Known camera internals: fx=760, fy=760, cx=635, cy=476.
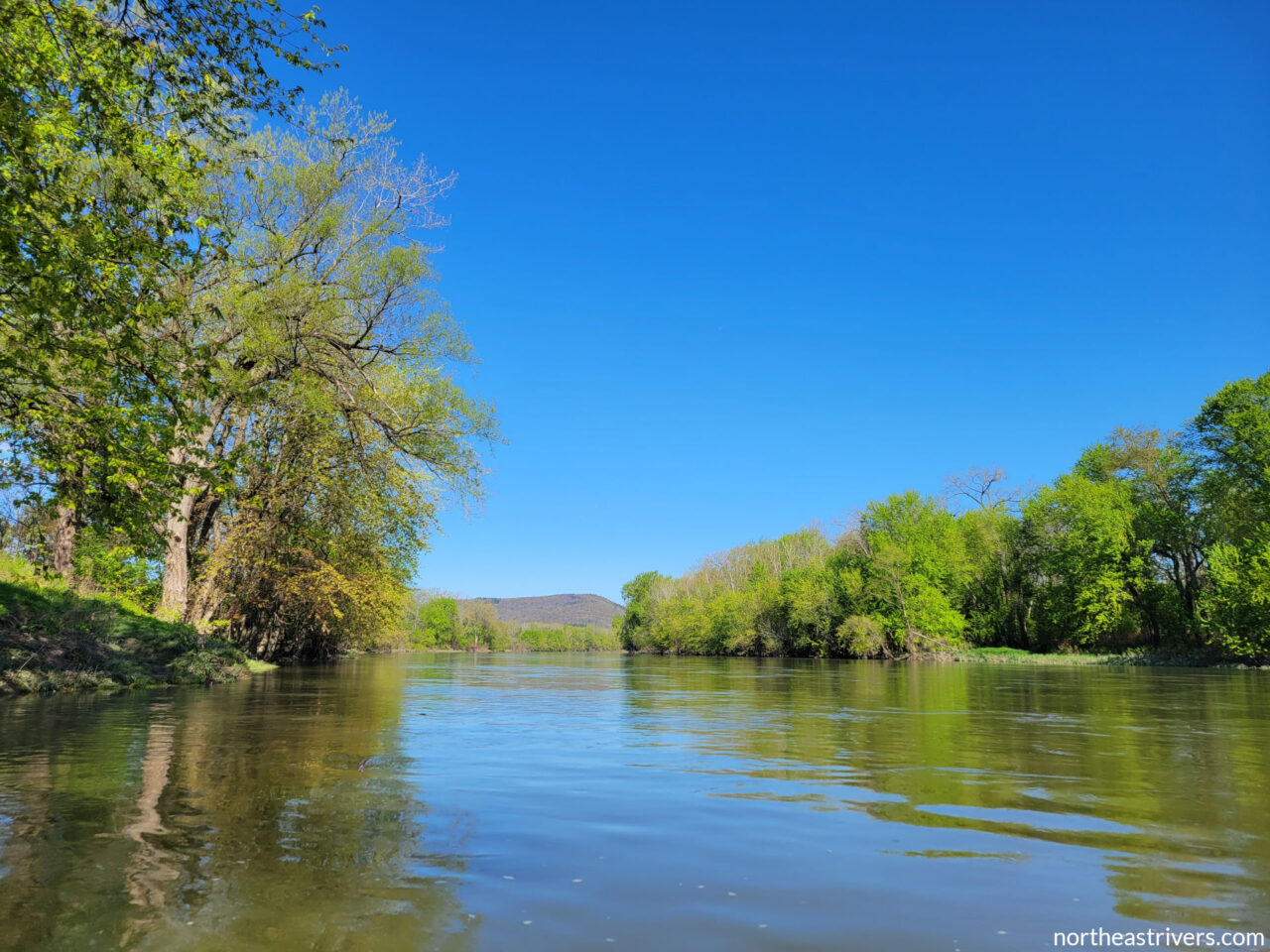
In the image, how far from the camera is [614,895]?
386cm

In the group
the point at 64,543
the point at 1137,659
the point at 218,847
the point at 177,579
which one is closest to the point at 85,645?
the point at 177,579

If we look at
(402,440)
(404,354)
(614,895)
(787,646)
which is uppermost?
(404,354)

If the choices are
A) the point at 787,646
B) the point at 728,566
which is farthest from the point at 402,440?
the point at 728,566

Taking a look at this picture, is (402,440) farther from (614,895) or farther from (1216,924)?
(1216,924)

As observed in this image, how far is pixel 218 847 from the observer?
4.51 meters

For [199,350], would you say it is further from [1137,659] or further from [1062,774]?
[1137,659]

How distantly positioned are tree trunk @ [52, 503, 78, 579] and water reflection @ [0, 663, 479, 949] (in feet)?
57.0

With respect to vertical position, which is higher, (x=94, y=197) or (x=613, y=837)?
(x=94, y=197)

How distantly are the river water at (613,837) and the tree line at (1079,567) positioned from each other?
40215 mm

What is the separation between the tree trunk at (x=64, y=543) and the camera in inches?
920

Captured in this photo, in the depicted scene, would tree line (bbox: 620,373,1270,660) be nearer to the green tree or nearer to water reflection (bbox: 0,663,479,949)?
the green tree

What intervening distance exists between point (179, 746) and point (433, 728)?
345 cm

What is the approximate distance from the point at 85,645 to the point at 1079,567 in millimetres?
58934

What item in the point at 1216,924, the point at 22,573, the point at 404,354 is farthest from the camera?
the point at 404,354
